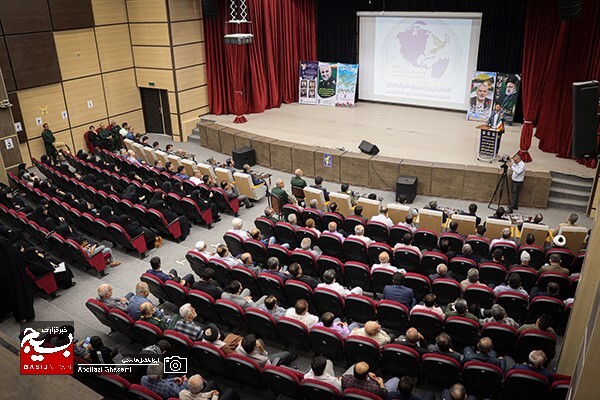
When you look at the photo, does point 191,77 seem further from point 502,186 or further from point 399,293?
point 399,293

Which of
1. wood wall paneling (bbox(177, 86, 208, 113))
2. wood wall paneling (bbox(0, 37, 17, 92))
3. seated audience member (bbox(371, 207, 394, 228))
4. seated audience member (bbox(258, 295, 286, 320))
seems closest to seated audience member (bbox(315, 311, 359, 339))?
seated audience member (bbox(258, 295, 286, 320))

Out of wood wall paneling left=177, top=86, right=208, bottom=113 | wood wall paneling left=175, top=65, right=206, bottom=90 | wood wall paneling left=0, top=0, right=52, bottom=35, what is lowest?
wood wall paneling left=177, top=86, right=208, bottom=113

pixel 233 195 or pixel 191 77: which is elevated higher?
pixel 191 77

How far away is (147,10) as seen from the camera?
14.8m

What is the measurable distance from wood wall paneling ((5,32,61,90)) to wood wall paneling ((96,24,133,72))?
5.43 feet

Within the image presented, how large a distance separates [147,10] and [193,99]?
306 centimetres

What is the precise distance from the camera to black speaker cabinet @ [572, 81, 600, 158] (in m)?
6.37

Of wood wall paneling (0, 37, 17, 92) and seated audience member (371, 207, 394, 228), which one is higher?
wood wall paneling (0, 37, 17, 92)

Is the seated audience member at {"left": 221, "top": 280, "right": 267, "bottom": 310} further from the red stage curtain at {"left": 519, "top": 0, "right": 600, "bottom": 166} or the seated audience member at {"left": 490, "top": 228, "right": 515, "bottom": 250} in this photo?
the red stage curtain at {"left": 519, "top": 0, "right": 600, "bottom": 166}

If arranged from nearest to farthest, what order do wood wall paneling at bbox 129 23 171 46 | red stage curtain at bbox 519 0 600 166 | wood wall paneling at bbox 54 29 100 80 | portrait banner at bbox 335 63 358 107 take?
1. red stage curtain at bbox 519 0 600 166
2. wood wall paneling at bbox 54 29 100 80
3. wood wall paneling at bbox 129 23 171 46
4. portrait banner at bbox 335 63 358 107

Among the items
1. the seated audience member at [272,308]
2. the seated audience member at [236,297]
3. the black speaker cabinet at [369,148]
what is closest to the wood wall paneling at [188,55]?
the black speaker cabinet at [369,148]

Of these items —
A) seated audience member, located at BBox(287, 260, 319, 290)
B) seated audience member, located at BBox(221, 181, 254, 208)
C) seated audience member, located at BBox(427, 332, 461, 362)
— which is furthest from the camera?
seated audience member, located at BBox(221, 181, 254, 208)

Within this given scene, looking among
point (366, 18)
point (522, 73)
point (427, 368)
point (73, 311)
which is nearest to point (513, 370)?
point (427, 368)

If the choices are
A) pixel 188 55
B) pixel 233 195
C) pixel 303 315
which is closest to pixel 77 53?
pixel 188 55
